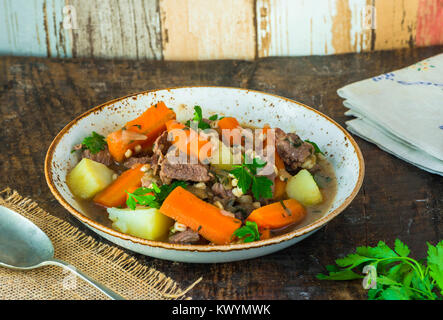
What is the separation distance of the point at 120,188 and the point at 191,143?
32 cm

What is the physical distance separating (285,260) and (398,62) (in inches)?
77.2

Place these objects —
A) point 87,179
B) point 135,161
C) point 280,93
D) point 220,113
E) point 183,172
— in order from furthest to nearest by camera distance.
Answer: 1. point 280,93
2. point 220,113
3. point 135,161
4. point 87,179
5. point 183,172

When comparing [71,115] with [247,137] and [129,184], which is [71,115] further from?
[247,137]

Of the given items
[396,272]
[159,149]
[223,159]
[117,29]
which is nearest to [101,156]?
[159,149]

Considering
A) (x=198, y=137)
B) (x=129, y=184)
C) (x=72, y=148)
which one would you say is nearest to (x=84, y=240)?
(x=129, y=184)

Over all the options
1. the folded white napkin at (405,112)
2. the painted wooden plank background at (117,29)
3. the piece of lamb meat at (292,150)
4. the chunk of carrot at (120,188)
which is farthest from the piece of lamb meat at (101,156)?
the painted wooden plank background at (117,29)

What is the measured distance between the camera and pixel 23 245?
1.69 meters

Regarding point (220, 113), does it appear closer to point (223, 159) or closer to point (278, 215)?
point (223, 159)

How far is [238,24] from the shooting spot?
3.29m

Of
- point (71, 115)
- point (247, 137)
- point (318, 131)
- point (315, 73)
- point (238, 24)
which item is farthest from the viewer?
point (238, 24)

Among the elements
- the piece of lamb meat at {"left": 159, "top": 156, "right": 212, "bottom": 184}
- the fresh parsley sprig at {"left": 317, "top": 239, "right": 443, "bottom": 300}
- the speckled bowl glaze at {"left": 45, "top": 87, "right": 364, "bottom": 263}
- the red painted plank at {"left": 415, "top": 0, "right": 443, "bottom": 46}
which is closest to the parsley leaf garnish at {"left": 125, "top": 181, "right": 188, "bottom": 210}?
the piece of lamb meat at {"left": 159, "top": 156, "right": 212, "bottom": 184}

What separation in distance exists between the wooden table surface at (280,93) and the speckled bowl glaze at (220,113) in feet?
0.33

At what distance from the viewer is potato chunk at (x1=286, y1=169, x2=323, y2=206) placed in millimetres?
1815

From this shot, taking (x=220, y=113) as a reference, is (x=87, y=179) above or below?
below
